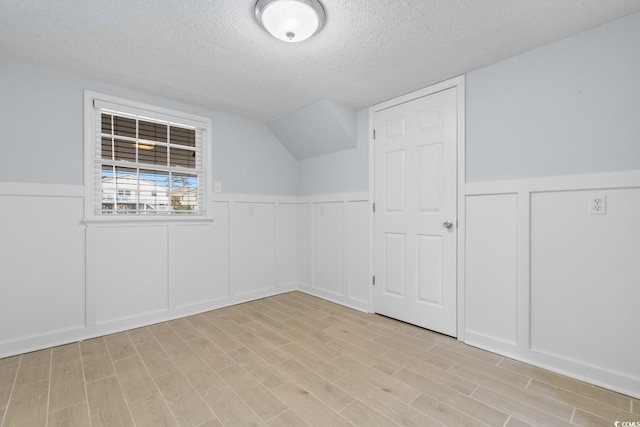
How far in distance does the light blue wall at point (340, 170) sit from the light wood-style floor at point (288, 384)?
5.53ft

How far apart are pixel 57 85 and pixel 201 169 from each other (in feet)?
4.48

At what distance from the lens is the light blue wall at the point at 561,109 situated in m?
1.81

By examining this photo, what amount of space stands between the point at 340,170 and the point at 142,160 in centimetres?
218

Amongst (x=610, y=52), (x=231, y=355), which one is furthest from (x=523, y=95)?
(x=231, y=355)

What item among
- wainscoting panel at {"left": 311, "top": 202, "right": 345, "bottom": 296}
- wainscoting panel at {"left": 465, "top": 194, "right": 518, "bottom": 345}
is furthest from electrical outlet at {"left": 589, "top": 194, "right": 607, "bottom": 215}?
wainscoting panel at {"left": 311, "top": 202, "right": 345, "bottom": 296}

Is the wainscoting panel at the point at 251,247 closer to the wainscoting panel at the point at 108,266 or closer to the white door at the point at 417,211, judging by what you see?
the wainscoting panel at the point at 108,266

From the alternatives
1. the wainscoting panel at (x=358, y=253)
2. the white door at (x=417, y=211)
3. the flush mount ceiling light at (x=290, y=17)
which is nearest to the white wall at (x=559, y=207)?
the white door at (x=417, y=211)

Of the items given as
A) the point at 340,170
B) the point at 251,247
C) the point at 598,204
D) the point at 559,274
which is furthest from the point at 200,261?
the point at 598,204

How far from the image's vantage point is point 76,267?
8.38ft

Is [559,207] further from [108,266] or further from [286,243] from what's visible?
[108,266]

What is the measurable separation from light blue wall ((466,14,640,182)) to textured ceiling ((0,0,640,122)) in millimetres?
121

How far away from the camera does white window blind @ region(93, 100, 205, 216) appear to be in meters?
2.75

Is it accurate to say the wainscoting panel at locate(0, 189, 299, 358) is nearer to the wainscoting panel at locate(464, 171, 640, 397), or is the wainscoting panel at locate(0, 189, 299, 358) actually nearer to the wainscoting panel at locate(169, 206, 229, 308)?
the wainscoting panel at locate(169, 206, 229, 308)

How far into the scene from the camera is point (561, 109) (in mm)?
2035
